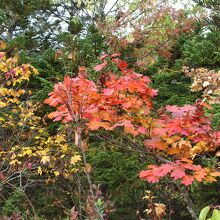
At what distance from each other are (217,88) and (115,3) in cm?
1259

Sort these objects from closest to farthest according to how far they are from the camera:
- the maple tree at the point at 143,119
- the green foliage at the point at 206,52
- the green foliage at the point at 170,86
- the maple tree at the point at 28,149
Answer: the maple tree at the point at 143,119, the maple tree at the point at 28,149, the green foliage at the point at 206,52, the green foliage at the point at 170,86

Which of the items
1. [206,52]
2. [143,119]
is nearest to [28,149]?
[143,119]

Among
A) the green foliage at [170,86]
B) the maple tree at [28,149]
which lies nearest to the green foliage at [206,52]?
the green foliage at [170,86]

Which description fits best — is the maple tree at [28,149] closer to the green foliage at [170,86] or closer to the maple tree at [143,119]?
the green foliage at [170,86]

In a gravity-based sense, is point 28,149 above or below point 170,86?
above

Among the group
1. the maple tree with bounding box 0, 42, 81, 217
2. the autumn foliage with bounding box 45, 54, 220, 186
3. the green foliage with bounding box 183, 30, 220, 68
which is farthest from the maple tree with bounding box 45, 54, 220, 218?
the green foliage with bounding box 183, 30, 220, 68

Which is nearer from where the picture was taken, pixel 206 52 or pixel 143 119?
pixel 143 119

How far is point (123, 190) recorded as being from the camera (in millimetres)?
6371

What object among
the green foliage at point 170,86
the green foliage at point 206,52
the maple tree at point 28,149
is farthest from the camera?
the green foliage at point 170,86

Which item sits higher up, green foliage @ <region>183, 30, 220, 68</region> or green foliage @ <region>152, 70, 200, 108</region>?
green foliage @ <region>183, 30, 220, 68</region>

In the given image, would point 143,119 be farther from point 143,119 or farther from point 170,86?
point 170,86

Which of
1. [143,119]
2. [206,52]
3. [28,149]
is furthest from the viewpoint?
[206,52]

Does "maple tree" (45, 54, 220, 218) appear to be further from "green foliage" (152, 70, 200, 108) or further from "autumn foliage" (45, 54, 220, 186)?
"green foliage" (152, 70, 200, 108)

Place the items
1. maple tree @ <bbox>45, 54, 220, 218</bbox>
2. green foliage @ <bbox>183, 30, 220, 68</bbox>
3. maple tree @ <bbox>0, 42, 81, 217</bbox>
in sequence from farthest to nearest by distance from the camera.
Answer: green foliage @ <bbox>183, 30, 220, 68</bbox>, maple tree @ <bbox>0, 42, 81, 217</bbox>, maple tree @ <bbox>45, 54, 220, 218</bbox>
